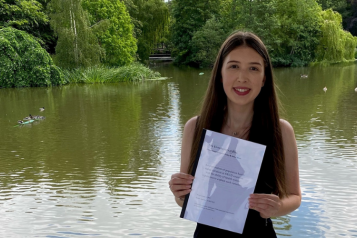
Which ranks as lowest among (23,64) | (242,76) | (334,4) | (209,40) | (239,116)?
(239,116)

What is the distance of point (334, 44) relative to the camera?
2444 centimetres

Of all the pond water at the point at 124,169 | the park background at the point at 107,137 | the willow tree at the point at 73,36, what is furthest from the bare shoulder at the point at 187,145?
the willow tree at the point at 73,36

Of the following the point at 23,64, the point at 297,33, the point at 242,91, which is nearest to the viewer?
the point at 242,91

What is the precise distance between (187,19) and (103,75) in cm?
1390

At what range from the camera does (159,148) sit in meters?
6.00

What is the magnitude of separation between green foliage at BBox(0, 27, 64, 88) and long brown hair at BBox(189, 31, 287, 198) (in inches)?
565

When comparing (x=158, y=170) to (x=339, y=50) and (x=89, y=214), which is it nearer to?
(x=89, y=214)

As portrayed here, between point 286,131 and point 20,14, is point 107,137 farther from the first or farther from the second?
point 20,14

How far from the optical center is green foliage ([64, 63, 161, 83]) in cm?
1577

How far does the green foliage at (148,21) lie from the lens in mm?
25378

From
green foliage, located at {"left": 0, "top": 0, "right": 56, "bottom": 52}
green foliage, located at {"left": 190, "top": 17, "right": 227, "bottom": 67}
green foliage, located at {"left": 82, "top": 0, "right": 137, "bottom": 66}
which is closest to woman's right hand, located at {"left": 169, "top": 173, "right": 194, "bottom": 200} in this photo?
green foliage, located at {"left": 82, "top": 0, "right": 137, "bottom": 66}

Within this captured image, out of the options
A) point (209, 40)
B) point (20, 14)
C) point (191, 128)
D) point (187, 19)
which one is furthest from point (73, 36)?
point (191, 128)

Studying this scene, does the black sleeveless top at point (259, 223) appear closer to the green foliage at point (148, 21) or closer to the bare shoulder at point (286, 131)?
the bare shoulder at point (286, 131)

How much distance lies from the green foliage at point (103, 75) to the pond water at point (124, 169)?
5.61 meters
